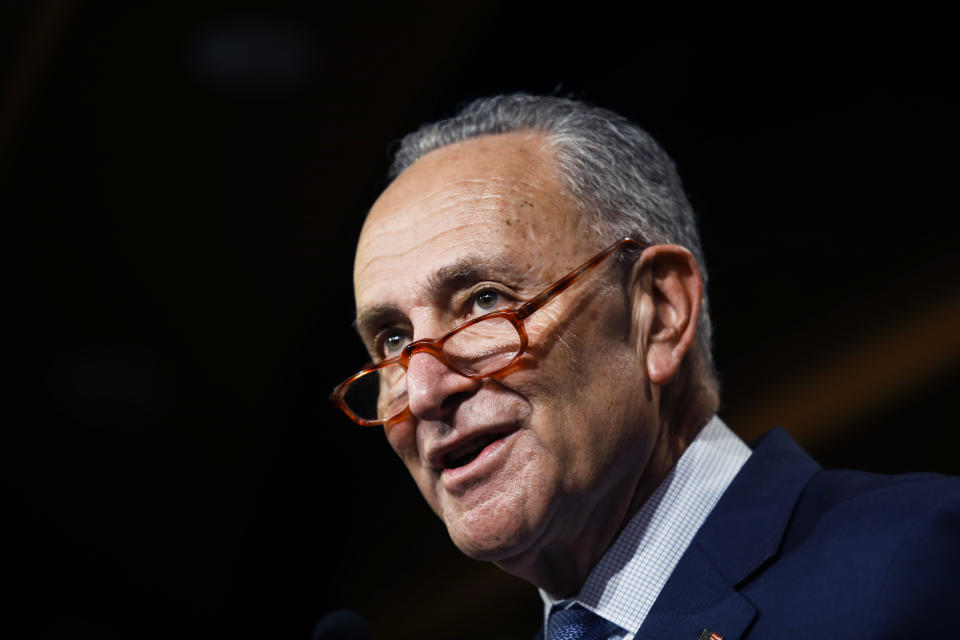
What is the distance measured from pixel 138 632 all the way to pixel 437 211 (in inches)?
91.7

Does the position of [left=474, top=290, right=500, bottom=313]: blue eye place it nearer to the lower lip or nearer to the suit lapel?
the lower lip

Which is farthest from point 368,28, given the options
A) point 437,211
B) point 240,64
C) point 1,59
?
point 437,211

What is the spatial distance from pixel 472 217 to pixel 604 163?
351mm

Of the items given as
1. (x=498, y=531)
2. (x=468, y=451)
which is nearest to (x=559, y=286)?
(x=468, y=451)

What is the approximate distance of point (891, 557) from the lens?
1.24 m

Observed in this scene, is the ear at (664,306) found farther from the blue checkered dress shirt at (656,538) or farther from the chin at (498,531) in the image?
the chin at (498,531)

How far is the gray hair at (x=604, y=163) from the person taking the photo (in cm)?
174

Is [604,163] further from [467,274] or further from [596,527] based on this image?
[596,527]

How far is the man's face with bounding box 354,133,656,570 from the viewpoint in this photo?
4.98ft

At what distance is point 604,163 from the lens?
1.80 meters

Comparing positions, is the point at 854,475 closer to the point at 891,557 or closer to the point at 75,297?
the point at 891,557

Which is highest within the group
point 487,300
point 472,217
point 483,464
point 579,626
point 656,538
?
point 472,217

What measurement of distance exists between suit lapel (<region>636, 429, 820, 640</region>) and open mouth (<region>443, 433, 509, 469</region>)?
410 mm

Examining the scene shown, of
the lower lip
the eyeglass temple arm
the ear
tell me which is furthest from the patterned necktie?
the eyeglass temple arm
